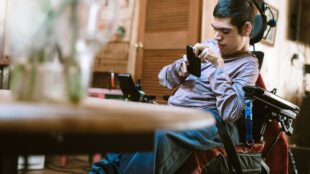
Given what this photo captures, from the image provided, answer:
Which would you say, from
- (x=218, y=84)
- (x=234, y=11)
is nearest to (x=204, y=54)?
(x=218, y=84)

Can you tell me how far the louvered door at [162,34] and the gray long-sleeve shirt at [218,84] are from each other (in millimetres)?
1245

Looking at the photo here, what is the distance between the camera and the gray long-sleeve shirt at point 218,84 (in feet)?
4.88

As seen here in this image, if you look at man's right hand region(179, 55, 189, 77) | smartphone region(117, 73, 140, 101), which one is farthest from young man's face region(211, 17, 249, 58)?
smartphone region(117, 73, 140, 101)

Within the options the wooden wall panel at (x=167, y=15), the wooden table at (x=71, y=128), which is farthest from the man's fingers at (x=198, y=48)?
the wooden wall panel at (x=167, y=15)

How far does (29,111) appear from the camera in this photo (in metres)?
0.56

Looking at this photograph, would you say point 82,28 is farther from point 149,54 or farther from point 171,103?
point 149,54

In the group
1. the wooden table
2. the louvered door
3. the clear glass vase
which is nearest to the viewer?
the wooden table

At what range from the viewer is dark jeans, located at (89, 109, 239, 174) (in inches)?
50.6

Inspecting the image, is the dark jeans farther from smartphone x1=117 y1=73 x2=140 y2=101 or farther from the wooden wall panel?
the wooden wall panel

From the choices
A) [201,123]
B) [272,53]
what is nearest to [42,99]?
[201,123]

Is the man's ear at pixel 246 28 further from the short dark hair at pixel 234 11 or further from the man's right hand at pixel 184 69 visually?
the man's right hand at pixel 184 69


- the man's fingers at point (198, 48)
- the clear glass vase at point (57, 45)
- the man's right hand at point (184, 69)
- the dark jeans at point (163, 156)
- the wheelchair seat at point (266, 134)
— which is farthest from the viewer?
the man's right hand at point (184, 69)

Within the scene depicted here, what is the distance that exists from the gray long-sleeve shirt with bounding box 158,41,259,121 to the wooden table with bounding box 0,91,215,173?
2.74ft

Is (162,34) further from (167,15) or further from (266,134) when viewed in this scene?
(266,134)
